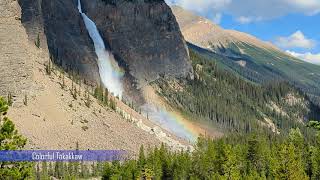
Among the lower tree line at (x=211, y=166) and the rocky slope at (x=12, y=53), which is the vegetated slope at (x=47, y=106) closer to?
the rocky slope at (x=12, y=53)

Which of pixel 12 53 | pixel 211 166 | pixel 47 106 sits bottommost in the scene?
pixel 211 166

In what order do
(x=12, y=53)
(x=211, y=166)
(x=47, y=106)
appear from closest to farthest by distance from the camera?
(x=211, y=166) → (x=12, y=53) → (x=47, y=106)

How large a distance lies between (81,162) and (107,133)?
23.3 meters

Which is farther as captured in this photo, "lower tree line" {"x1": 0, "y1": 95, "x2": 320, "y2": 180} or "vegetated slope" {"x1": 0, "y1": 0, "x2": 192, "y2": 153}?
"vegetated slope" {"x1": 0, "y1": 0, "x2": 192, "y2": 153}

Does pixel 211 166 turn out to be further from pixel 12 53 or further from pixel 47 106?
pixel 47 106

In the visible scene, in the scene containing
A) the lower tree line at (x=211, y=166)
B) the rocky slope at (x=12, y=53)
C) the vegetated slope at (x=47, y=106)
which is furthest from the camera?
the vegetated slope at (x=47, y=106)

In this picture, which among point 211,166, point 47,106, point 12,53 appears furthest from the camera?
point 47,106

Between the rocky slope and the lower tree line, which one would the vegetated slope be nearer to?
the rocky slope

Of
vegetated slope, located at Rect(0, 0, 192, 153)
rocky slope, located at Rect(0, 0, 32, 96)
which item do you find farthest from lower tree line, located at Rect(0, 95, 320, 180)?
rocky slope, located at Rect(0, 0, 32, 96)

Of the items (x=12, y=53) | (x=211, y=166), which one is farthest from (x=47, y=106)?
(x=211, y=166)

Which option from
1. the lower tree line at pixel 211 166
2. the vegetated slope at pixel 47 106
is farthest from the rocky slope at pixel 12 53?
the lower tree line at pixel 211 166

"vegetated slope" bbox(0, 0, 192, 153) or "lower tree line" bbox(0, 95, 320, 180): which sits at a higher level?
"vegetated slope" bbox(0, 0, 192, 153)

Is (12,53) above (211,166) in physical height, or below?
above

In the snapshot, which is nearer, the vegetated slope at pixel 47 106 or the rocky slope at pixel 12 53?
the rocky slope at pixel 12 53
